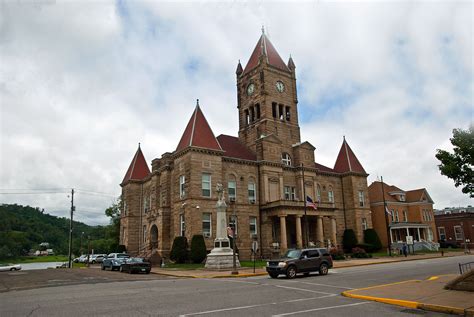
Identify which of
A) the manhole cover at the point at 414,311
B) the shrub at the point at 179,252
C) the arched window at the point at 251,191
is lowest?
the manhole cover at the point at 414,311

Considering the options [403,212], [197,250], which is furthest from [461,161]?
[403,212]

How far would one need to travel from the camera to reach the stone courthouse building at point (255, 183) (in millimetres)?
38594

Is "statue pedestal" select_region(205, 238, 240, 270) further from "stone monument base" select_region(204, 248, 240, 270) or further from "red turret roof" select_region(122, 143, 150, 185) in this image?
"red turret roof" select_region(122, 143, 150, 185)

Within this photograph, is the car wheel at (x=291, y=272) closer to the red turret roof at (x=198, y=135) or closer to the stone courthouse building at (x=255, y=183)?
the stone courthouse building at (x=255, y=183)

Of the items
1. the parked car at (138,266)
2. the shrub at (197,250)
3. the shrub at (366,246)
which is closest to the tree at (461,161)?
the parked car at (138,266)

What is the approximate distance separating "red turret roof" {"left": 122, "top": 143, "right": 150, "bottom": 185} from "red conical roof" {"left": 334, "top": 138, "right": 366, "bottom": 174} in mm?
27893

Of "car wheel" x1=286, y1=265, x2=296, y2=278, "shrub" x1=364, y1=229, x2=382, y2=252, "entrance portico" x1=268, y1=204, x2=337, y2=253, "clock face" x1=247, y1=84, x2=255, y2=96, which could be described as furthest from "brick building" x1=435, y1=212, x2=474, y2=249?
"car wheel" x1=286, y1=265, x2=296, y2=278

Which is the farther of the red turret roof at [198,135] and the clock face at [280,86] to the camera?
the clock face at [280,86]

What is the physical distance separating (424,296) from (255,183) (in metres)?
31.4

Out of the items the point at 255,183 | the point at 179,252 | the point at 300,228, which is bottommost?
the point at 179,252

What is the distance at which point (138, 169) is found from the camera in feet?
170

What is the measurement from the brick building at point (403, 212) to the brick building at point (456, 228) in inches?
319

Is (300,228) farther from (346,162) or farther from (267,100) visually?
(267,100)

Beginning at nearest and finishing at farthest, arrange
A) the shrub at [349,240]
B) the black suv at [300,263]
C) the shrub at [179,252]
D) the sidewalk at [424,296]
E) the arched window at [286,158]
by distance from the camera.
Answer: the sidewalk at [424,296]
the black suv at [300,263]
the shrub at [179,252]
the arched window at [286,158]
the shrub at [349,240]
